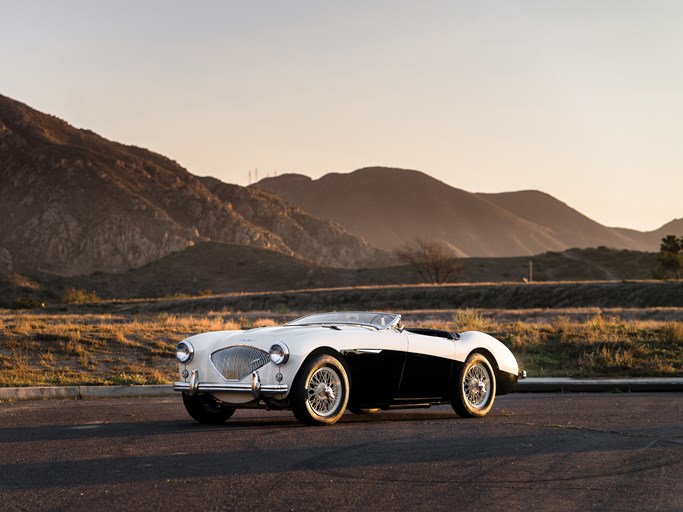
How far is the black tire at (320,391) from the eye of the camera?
11.6 m

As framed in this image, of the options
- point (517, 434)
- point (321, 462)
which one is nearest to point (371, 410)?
point (517, 434)

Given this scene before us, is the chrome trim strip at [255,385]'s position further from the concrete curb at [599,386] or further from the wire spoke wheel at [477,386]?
the concrete curb at [599,386]

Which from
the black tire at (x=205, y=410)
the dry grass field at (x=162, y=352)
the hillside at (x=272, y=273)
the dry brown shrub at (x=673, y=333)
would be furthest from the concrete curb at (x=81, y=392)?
the hillside at (x=272, y=273)

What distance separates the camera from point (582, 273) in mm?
122062

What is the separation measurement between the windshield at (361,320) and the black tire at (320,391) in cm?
111

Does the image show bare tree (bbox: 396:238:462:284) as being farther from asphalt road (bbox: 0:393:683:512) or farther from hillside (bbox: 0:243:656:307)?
asphalt road (bbox: 0:393:683:512)

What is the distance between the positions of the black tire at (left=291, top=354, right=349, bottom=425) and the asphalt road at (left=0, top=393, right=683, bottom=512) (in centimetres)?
26

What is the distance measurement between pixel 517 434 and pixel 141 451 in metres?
4.23

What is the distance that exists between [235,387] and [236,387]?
0.05 feet

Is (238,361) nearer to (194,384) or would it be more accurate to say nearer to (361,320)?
(194,384)

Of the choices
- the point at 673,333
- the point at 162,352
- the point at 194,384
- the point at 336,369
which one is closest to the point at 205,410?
the point at 194,384

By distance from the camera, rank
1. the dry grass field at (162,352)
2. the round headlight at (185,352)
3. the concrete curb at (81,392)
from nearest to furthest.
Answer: the round headlight at (185,352)
the concrete curb at (81,392)
the dry grass field at (162,352)

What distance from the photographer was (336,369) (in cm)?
1190

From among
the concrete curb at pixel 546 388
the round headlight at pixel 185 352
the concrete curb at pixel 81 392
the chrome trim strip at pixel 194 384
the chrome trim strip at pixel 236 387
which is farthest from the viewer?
the concrete curb at pixel 546 388
